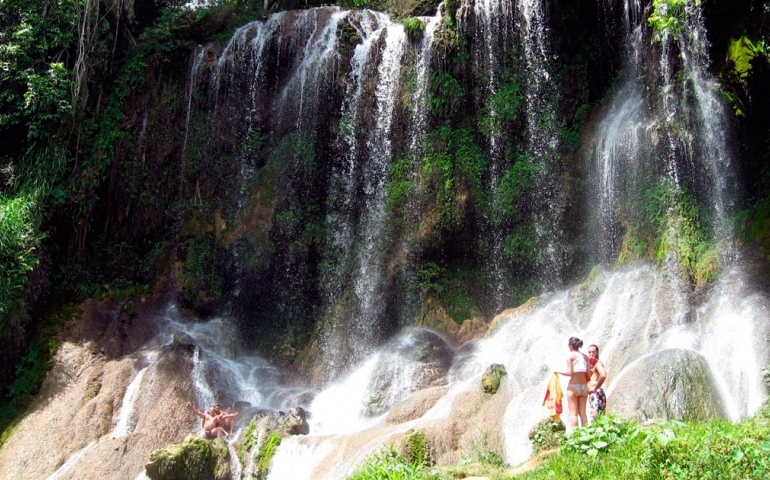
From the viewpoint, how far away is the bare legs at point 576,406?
25.0ft

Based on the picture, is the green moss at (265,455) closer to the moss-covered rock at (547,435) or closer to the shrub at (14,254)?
the moss-covered rock at (547,435)

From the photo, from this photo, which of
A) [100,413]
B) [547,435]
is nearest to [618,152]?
[547,435]

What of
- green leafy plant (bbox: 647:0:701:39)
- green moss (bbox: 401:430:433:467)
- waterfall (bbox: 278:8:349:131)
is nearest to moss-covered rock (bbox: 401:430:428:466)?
green moss (bbox: 401:430:433:467)

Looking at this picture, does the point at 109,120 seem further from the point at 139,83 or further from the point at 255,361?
the point at 255,361

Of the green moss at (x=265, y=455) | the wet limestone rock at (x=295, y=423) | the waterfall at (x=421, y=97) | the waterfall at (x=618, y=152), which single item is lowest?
the green moss at (x=265, y=455)

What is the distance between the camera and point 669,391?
8.48 m

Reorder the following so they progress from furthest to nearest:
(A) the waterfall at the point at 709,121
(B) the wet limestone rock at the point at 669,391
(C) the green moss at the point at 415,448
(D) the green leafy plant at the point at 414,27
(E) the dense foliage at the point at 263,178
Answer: (D) the green leafy plant at the point at 414,27, (E) the dense foliage at the point at 263,178, (A) the waterfall at the point at 709,121, (C) the green moss at the point at 415,448, (B) the wet limestone rock at the point at 669,391

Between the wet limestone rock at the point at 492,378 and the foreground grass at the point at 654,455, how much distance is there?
365 centimetres

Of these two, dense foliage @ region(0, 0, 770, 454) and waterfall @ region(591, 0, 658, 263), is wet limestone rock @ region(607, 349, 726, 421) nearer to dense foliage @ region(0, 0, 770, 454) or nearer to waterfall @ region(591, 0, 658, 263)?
waterfall @ region(591, 0, 658, 263)

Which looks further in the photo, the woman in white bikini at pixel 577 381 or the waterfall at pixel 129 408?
the waterfall at pixel 129 408

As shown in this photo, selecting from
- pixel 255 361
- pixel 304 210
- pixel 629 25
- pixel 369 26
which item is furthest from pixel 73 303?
pixel 629 25

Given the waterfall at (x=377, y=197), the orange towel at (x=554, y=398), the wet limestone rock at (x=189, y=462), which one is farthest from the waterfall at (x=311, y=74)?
the orange towel at (x=554, y=398)

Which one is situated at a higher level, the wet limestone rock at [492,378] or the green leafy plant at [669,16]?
the green leafy plant at [669,16]

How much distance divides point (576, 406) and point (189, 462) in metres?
5.75
